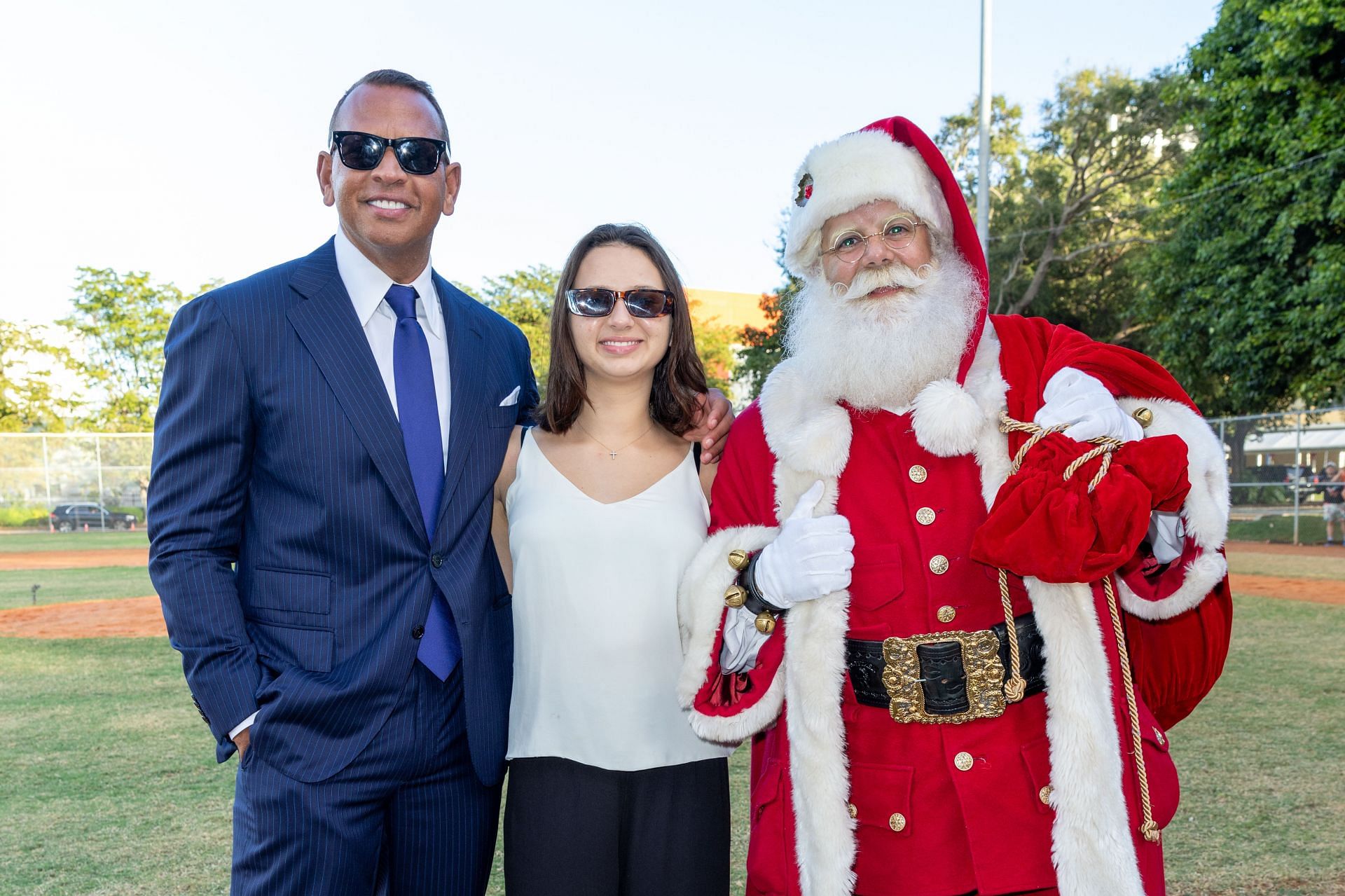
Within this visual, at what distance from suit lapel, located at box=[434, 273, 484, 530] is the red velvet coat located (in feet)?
2.31

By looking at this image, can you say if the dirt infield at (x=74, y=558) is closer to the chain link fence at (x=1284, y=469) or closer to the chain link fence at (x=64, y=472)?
the chain link fence at (x=64, y=472)

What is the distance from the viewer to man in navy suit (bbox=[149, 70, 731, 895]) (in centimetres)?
227

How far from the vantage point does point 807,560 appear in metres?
2.05

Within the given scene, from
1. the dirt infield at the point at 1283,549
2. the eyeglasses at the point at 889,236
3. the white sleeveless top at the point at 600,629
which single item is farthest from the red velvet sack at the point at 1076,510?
the dirt infield at the point at 1283,549

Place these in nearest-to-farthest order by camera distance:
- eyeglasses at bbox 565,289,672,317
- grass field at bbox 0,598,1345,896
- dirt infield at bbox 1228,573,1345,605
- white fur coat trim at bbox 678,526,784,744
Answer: white fur coat trim at bbox 678,526,784,744
eyeglasses at bbox 565,289,672,317
grass field at bbox 0,598,1345,896
dirt infield at bbox 1228,573,1345,605

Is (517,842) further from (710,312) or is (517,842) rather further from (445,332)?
(710,312)

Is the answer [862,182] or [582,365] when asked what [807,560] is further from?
[582,365]

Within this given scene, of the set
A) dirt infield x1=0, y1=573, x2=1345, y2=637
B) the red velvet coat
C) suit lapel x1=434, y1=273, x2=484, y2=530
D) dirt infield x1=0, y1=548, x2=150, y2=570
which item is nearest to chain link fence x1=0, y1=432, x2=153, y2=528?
dirt infield x1=0, y1=548, x2=150, y2=570

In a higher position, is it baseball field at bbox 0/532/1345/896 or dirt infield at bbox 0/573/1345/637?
baseball field at bbox 0/532/1345/896

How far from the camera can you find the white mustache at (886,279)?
2285 mm

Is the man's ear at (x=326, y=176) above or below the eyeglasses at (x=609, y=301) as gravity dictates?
above

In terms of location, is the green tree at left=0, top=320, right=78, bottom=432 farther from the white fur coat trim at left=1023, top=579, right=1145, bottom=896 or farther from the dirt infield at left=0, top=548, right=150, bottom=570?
the white fur coat trim at left=1023, top=579, right=1145, bottom=896

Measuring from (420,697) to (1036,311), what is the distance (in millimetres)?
28887

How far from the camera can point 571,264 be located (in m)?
2.78
